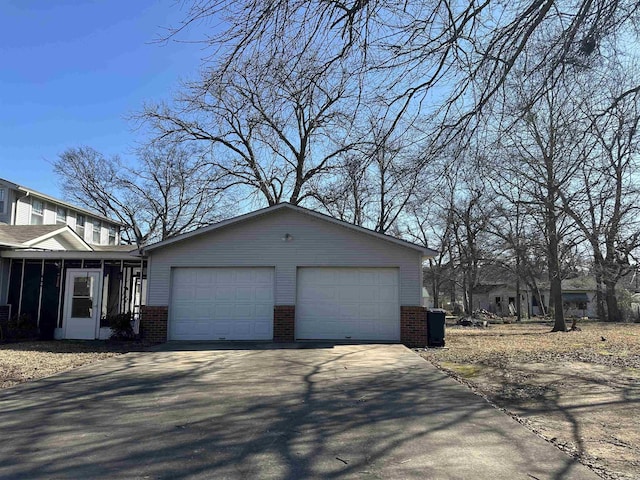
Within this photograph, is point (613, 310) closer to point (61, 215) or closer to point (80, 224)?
point (80, 224)

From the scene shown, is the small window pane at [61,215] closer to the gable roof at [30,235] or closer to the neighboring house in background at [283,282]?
the gable roof at [30,235]

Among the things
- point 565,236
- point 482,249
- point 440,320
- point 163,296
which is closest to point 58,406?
point 163,296

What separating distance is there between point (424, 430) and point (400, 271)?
8759 mm

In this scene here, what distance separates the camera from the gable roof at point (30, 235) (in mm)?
14862

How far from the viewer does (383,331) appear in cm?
1386

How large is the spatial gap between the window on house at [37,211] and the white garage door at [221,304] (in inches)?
486

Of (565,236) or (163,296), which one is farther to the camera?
(565,236)

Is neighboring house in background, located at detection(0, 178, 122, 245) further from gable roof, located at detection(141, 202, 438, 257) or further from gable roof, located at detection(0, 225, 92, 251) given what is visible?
gable roof, located at detection(141, 202, 438, 257)

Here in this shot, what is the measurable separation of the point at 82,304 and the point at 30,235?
3.80 meters

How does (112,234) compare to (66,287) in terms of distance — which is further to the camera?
(112,234)

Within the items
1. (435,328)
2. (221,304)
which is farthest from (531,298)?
(221,304)

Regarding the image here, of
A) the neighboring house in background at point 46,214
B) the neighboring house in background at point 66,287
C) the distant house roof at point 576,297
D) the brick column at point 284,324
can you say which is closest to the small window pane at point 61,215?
the neighboring house in background at point 46,214

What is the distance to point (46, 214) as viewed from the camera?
2336 centimetres

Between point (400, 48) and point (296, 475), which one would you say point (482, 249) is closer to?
point (400, 48)
